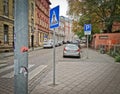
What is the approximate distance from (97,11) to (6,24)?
56.4 feet

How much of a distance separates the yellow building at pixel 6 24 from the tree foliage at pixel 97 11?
14044 millimetres

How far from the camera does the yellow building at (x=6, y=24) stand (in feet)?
97.6

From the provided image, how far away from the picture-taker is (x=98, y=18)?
4316 cm

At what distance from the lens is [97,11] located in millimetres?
41781

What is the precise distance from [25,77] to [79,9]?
4011cm

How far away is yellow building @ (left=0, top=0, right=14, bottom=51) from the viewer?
97.6 ft

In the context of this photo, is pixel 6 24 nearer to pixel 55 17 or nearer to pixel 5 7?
pixel 5 7

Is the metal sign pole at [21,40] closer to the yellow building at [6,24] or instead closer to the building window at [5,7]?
the yellow building at [6,24]

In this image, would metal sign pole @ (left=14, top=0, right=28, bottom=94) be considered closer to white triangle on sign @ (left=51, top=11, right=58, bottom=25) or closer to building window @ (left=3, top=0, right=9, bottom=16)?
white triangle on sign @ (left=51, top=11, right=58, bottom=25)

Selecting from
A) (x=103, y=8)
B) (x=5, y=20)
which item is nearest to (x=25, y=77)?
(x=5, y=20)

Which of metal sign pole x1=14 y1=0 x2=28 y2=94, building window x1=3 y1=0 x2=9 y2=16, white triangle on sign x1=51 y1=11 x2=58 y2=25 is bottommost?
metal sign pole x1=14 y1=0 x2=28 y2=94

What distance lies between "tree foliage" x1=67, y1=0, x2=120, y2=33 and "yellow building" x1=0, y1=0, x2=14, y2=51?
553 inches

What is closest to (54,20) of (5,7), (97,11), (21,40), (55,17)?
(55,17)

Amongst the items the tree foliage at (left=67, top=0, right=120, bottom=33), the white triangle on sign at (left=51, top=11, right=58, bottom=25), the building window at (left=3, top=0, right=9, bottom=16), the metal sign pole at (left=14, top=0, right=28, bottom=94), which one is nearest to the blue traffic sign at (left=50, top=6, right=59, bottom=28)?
the white triangle on sign at (left=51, top=11, right=58, bottom=25)
